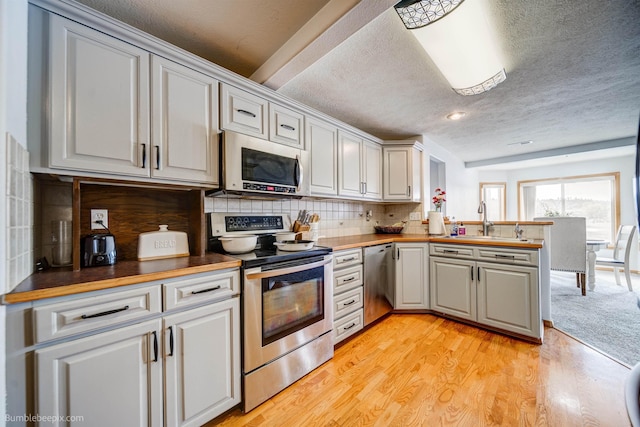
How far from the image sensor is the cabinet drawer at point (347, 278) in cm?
210

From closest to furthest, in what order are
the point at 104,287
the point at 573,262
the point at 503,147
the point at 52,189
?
the point at 104,287
the point at 52,189
the point at 573,262
the point at 503,147

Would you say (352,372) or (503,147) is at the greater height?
(503,147)

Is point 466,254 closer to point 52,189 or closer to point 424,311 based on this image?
point 424,311

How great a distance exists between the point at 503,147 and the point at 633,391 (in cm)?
488

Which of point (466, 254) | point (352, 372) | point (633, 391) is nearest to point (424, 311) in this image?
point (466, 254)

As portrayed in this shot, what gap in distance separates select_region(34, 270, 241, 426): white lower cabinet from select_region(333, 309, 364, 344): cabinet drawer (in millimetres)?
920

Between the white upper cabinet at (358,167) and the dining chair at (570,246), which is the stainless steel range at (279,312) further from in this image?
the dining chair at (570,246)

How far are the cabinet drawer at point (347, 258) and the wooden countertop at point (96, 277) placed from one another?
3.02ft

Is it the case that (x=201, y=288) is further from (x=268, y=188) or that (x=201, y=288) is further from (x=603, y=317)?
(x=603, y=317)

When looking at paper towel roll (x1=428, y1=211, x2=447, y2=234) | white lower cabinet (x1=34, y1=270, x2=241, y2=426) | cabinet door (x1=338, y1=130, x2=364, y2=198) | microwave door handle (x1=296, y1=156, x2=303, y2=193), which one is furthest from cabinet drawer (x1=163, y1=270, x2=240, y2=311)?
paper towel roll (x1=428, y1=211, x2=447, y2=234)

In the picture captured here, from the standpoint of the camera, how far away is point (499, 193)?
6.34 m

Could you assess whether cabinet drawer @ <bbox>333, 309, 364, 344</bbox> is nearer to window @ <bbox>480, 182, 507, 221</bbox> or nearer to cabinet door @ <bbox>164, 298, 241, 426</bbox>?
cabinet door @ <bbox>164, 298, 241, 426</bbox>

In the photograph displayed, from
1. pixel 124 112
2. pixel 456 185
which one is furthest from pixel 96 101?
pixel 456 185

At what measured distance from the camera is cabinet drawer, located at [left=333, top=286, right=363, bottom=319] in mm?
2096
